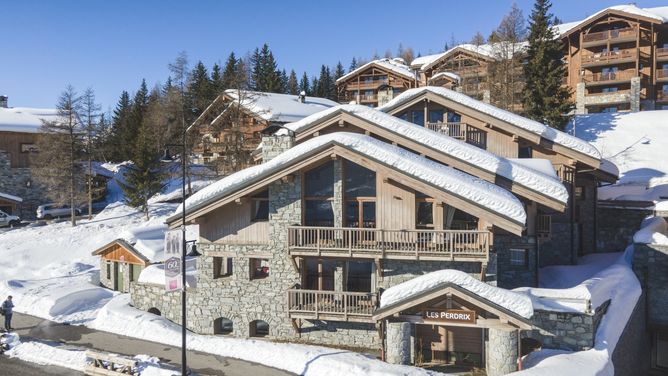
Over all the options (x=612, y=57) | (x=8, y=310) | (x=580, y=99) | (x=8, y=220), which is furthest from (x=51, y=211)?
(x=612, y=57)

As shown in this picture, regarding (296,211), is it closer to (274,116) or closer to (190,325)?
(190,325)

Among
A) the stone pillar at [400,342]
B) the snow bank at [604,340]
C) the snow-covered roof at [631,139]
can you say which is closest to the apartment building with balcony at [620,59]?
the snow-covered roof at [631,139]

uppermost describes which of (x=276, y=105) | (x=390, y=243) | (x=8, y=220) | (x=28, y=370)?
(x=276, y=105)

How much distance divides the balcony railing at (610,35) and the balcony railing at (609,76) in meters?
3.65

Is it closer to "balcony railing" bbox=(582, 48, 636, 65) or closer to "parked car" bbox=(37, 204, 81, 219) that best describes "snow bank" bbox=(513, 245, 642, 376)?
"balcony railing" bbox=(582, 48, 636, 65)

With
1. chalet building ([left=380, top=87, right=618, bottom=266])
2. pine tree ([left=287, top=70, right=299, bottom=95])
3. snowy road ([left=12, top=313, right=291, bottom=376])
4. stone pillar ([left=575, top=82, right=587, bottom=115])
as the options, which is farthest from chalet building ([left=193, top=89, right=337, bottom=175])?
pine tree ([left=287, top=70, right=299, bottom=95])

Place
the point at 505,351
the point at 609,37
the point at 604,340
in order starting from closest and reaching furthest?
the point at 505,351
the point at 604,340
the point at 609,37

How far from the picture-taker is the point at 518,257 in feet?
71.0

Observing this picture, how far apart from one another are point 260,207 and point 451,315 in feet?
28.9

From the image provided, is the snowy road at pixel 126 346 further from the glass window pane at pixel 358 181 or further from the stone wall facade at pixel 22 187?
the stone wall facade at pixel 22 187

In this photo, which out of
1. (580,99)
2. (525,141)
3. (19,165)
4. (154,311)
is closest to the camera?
(154,311)

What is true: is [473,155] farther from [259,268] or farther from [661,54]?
[661,54]

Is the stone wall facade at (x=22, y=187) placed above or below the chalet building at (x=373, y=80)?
below

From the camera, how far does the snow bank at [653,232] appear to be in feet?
74.3
